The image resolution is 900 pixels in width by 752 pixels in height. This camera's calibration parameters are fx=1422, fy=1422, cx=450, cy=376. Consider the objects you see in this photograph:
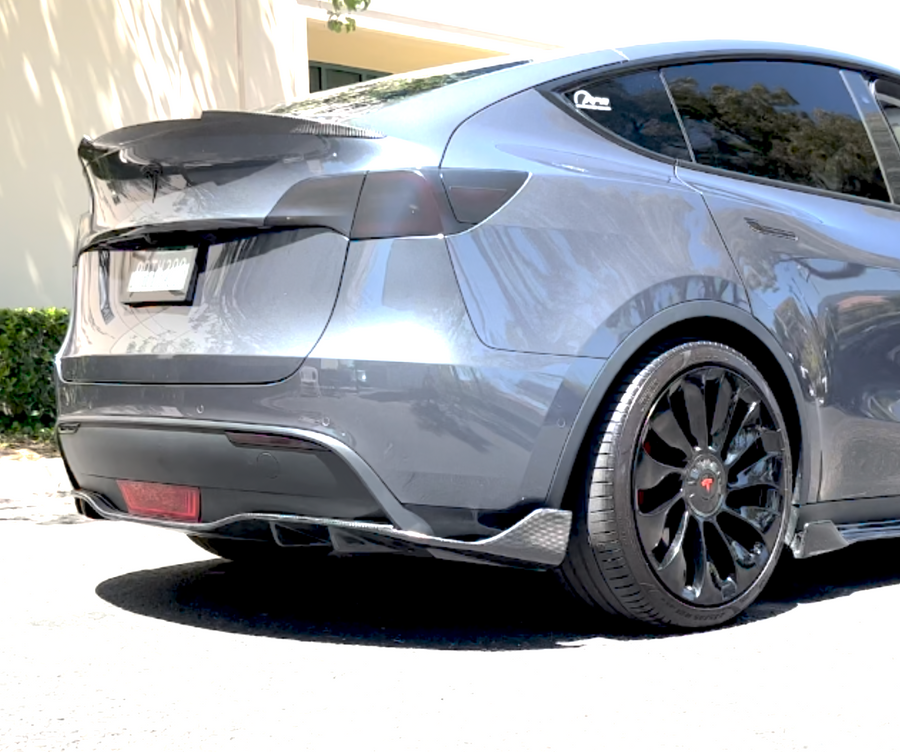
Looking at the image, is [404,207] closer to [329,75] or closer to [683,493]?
[683,493]

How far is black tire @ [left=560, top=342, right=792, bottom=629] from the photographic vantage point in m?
3.84

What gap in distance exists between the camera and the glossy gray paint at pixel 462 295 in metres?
3.66

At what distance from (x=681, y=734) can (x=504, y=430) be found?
94cm

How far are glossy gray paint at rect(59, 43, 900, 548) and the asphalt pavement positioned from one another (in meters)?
0.46

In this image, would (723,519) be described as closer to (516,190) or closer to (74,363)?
(516,190)

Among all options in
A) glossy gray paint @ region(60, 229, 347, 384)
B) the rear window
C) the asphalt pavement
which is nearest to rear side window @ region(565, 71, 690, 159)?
the rear window

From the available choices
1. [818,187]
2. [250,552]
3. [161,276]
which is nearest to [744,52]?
[818,187]

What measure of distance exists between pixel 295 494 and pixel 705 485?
120 centimetres

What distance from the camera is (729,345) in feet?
14.0

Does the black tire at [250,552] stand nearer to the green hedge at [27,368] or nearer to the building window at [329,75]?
the green hedge at [27,368]

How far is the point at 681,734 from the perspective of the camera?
3094 millimetres

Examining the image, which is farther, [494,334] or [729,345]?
[729,345]

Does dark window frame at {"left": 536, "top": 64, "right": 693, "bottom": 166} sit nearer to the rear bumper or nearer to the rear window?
the rear window

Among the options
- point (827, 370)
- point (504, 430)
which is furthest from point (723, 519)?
point (504, 430)
